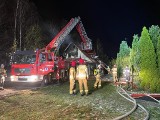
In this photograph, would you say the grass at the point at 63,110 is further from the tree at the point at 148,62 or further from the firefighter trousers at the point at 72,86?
the tree at the point at 148,62

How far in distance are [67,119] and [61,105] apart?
2399 mm

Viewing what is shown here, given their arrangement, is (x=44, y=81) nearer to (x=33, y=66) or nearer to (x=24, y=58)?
(x=33, y=66)

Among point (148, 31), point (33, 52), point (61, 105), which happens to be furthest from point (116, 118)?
point (33, 52)

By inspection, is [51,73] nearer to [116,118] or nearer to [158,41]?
[158,41]

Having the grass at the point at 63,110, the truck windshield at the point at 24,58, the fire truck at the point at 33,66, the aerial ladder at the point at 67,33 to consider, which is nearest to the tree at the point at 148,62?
the grass at the point at 63,110

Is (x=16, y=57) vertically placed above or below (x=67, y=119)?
above

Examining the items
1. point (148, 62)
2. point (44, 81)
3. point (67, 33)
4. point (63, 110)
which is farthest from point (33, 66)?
point (67, 33)

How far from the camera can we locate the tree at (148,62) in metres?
15.4

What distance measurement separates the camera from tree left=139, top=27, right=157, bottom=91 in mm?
15438

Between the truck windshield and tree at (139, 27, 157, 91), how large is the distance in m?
7.72

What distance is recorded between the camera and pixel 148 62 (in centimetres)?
1554

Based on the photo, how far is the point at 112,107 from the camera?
9.77 meters

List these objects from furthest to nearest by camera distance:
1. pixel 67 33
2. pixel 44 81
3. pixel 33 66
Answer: pixel 67 33 < pixel 44 81 < pixel 33 66

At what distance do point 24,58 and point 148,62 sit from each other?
28.9ft
